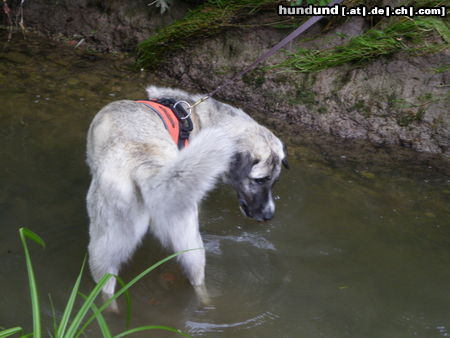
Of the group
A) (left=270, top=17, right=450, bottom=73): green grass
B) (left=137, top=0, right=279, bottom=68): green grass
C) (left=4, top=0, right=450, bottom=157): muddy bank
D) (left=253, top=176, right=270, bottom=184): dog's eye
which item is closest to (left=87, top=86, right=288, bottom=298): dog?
(left=253, top=176, right=270, bottom=184): dog's eye

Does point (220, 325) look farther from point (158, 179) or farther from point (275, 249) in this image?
point (158, 179)

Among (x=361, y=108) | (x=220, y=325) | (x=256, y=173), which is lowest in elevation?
(x=220, y=325)

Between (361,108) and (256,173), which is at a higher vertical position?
(361,108)

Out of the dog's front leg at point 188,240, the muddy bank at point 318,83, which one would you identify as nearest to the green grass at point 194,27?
the muddy bank at point 318,83

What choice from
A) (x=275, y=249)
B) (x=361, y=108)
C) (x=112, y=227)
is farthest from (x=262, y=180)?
(x=361, y=108)

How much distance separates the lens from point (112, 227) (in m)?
2.81

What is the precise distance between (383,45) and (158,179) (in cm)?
396

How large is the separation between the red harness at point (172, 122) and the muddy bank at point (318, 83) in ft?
7.39

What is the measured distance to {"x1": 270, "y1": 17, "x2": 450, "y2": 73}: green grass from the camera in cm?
537

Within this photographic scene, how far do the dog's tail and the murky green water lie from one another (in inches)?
40.9

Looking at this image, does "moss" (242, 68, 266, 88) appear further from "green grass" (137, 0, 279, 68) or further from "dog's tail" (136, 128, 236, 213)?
"dog's tail" (136, 128, 236, 213)

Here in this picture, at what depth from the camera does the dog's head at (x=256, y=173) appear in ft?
12.1

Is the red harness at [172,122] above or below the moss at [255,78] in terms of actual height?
below

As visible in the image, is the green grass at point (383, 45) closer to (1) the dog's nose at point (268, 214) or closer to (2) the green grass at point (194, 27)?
(2) the green grass at point (194, 27)
